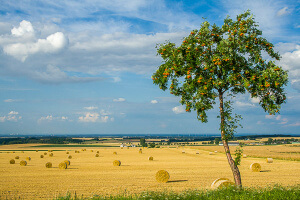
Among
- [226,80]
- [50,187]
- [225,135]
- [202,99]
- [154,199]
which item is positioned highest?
[226,80]

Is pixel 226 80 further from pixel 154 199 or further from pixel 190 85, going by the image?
pixel 154 199

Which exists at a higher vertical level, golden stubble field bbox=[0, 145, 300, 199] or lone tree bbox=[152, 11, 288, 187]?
lone tree bbox=[152, 11, 288, 187]

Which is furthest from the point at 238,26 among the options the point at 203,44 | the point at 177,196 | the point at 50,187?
the point at 50,187

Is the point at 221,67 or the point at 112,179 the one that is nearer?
the point at 221,67

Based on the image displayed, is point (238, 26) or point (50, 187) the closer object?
point (238, 26)

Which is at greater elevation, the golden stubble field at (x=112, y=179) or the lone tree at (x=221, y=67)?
the lone tree at (x=221, y=67)

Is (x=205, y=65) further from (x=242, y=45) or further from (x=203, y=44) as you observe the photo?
(x=242, y=45)

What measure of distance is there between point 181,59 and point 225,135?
5.46m

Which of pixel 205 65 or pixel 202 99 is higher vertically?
pixel 205 65

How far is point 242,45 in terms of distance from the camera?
17812mm

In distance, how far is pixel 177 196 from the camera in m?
13.9

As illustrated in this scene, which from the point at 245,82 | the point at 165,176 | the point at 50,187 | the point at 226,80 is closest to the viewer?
the point at 245,82

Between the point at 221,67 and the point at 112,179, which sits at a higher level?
the point at 221,67

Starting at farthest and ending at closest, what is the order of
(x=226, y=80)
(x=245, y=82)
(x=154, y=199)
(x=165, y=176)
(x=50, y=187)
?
(x=165, y=176) → (x=50, y=187) → (x=226, y=80) → (x=245, y=82) → (x=154, y=199)
